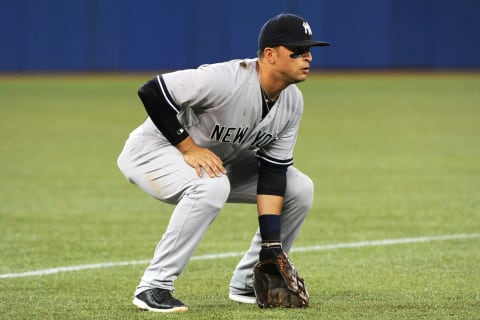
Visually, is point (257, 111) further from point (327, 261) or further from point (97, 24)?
point (97, 24)

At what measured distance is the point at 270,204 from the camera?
588cm

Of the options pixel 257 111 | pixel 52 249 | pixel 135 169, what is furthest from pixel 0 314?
pixel 52 249

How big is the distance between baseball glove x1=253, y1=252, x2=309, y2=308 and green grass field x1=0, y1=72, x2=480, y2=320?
3.0 inches

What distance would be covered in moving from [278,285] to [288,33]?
1.30 metres

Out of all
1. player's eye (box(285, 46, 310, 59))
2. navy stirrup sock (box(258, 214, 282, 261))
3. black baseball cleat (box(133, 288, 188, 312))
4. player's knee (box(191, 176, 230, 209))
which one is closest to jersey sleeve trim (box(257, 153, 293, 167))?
navy stirrup sock (box(258, 214, 282, 261))

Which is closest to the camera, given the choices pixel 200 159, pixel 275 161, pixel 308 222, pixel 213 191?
pixel 213 191

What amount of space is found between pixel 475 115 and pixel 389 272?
12449 mm

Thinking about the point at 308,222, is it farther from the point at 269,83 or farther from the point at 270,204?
the point at 269,83

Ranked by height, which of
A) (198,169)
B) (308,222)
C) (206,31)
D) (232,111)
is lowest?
(206,31)

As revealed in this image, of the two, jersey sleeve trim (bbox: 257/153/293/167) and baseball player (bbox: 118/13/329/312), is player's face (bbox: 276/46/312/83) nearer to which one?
baseball player (bbox: 118/13/329/312)

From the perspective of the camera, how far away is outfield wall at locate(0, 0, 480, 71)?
29.0 metres

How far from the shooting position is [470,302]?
5930 mm

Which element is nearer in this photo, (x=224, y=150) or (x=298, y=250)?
(x=224, y=150)

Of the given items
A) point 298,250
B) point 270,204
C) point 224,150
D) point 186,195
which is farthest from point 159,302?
point 298,250
